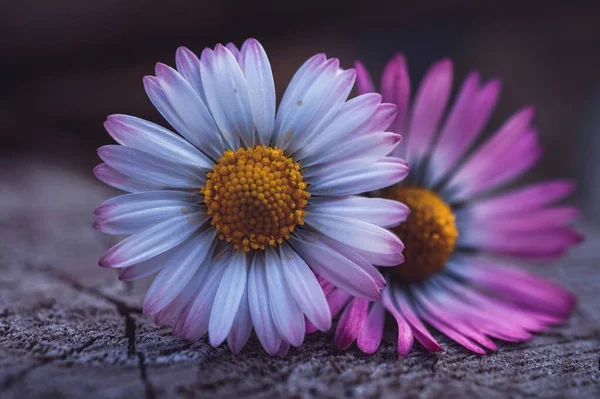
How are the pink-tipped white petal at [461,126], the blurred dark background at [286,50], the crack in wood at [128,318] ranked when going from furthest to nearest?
1. the blurred dark background at [286,50]
2. the pink-tipped white petal at [461,126]
3. the crack in wood at [128,318]

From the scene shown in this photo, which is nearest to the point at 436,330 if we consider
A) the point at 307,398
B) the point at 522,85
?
the point at 307,398

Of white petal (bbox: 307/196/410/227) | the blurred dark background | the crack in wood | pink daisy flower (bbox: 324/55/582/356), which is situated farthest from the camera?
the blurred dark background

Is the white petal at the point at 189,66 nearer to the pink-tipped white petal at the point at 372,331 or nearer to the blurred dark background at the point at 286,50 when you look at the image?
the pink-tipped white petal at the point at 372,331

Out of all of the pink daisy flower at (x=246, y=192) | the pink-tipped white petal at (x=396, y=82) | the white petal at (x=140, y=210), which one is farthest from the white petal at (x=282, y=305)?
the pink-tipped white petal at (x=396, y=82)

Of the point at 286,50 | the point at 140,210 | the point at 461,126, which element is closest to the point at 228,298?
the point at 140,210

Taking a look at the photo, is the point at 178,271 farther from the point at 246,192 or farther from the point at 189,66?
the point at 189,66

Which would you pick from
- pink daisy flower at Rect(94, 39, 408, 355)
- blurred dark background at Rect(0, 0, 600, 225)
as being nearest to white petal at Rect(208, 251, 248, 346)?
pink daisy flower at Rect(94, 39, 408, 355)

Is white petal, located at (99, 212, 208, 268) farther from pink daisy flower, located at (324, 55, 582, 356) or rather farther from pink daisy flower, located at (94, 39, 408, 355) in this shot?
pink daisy flower, located at (324, 55, 582, 356)
